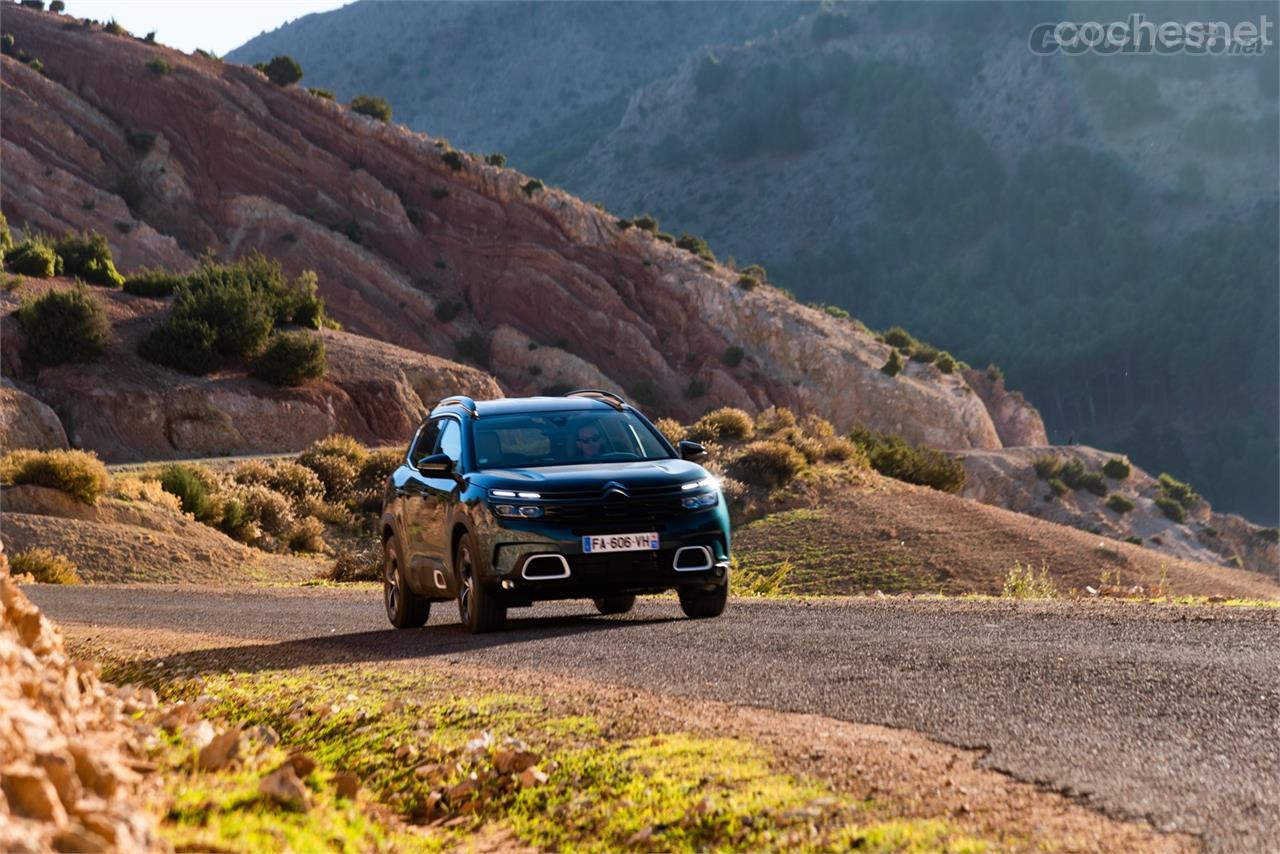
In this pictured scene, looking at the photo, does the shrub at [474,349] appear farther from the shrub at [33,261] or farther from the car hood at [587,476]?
the car hood at [587,476]

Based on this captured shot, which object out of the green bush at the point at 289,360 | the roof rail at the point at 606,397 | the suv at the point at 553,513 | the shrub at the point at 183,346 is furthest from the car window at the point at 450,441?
the green bush at the point at 289,360

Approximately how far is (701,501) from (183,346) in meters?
34.7

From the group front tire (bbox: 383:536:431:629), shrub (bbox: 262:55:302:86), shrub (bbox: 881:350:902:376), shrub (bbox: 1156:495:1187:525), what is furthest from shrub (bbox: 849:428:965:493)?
shrub (bbox: 262:55:302:86)

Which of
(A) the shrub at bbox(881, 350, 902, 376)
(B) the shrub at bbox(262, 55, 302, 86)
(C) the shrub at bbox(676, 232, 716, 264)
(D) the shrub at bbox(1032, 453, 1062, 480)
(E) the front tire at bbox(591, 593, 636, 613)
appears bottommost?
(D) the shrub at bbox(1032, 453, 1062, 480)

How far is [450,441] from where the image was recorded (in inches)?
499

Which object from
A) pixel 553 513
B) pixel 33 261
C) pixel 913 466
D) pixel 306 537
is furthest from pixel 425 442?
pixel 33 261

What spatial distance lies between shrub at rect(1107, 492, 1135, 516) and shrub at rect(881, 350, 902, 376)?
11607 millimetres

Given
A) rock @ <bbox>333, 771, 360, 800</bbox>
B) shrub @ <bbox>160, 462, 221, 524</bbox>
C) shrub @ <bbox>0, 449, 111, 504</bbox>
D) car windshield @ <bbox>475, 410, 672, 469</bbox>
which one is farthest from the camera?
shrub @ <bbox>160, 462, 221, 524</bbox>

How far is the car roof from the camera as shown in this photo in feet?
41.7

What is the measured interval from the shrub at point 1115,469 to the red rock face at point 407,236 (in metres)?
5.80

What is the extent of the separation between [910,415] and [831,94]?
8947 centimetres

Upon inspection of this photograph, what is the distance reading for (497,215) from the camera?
72438 millimetres

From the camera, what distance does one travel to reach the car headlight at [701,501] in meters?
11.7

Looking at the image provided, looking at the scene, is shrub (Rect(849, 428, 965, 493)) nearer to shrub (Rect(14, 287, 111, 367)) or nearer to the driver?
shrub (Rect(14, 287, 111, 367))
